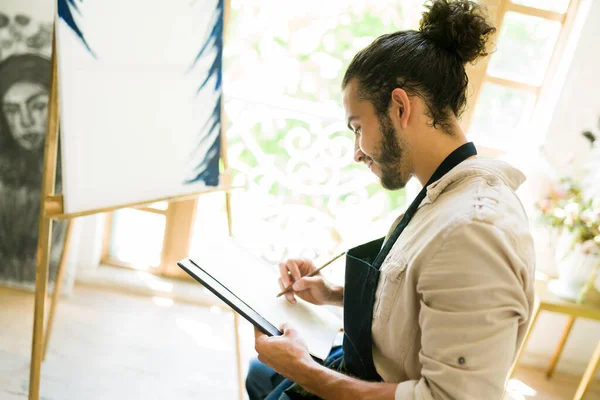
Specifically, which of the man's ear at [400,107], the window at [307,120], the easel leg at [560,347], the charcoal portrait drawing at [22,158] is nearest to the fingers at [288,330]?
the man's ear at [400,107]

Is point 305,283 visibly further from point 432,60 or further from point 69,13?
point 69,13

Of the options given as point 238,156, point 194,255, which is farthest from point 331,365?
point 238,156

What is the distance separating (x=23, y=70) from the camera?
6.31 feet

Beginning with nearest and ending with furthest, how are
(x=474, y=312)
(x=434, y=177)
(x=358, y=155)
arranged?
(x=474, y=312)
(x=434, y=177)
(x=358, y=155)

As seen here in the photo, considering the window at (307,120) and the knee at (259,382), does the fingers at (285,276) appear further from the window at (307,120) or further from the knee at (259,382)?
the window at (307,120)

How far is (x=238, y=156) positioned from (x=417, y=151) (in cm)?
140

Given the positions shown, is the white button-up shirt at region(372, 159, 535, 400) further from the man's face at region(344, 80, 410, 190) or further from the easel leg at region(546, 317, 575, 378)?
the easel leg at region(546, 317, 575, 378)

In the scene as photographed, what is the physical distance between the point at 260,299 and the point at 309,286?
0.14m

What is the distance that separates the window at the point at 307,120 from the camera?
214cm

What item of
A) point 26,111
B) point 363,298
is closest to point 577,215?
point 363,298

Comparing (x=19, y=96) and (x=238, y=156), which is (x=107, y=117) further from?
(x=238, y=156)

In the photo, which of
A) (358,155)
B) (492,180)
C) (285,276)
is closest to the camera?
(492,180)

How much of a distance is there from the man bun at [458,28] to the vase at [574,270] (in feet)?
3.79

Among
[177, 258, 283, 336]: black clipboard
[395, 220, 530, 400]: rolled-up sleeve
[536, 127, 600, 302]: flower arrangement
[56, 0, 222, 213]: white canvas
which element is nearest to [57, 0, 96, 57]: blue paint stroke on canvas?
[56, 0, 222, 213]: white canvas
